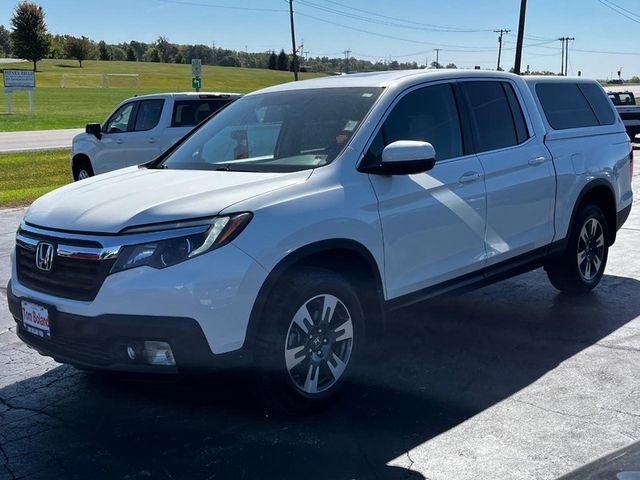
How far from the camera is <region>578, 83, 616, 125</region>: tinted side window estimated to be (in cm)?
693

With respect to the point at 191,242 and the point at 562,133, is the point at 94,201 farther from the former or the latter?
the point at 562,133

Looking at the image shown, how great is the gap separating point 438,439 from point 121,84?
88.1 meters

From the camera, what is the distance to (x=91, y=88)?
79.0 meters

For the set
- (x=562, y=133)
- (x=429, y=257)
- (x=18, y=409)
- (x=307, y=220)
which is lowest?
(x=18, y=409)

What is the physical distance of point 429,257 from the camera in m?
4.82

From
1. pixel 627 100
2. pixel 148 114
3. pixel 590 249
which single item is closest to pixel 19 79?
pixel 627 100

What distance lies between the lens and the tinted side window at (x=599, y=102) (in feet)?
22.7

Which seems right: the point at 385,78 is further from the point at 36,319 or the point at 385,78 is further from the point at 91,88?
the point at 91,88

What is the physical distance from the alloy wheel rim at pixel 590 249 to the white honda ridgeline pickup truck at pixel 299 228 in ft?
1.64

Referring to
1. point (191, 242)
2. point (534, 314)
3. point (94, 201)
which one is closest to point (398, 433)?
point (191, 242)

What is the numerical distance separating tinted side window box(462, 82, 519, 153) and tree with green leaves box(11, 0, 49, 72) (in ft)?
297

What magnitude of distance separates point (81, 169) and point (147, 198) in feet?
36.2

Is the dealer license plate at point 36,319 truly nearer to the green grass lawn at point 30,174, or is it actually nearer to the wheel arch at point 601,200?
the wheel arch at point 601,200

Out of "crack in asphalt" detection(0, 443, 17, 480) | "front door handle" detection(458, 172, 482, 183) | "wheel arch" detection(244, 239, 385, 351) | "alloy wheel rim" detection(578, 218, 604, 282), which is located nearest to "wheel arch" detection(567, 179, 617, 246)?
"alloy wheel rim" detection(578, 218, 604, 282)
